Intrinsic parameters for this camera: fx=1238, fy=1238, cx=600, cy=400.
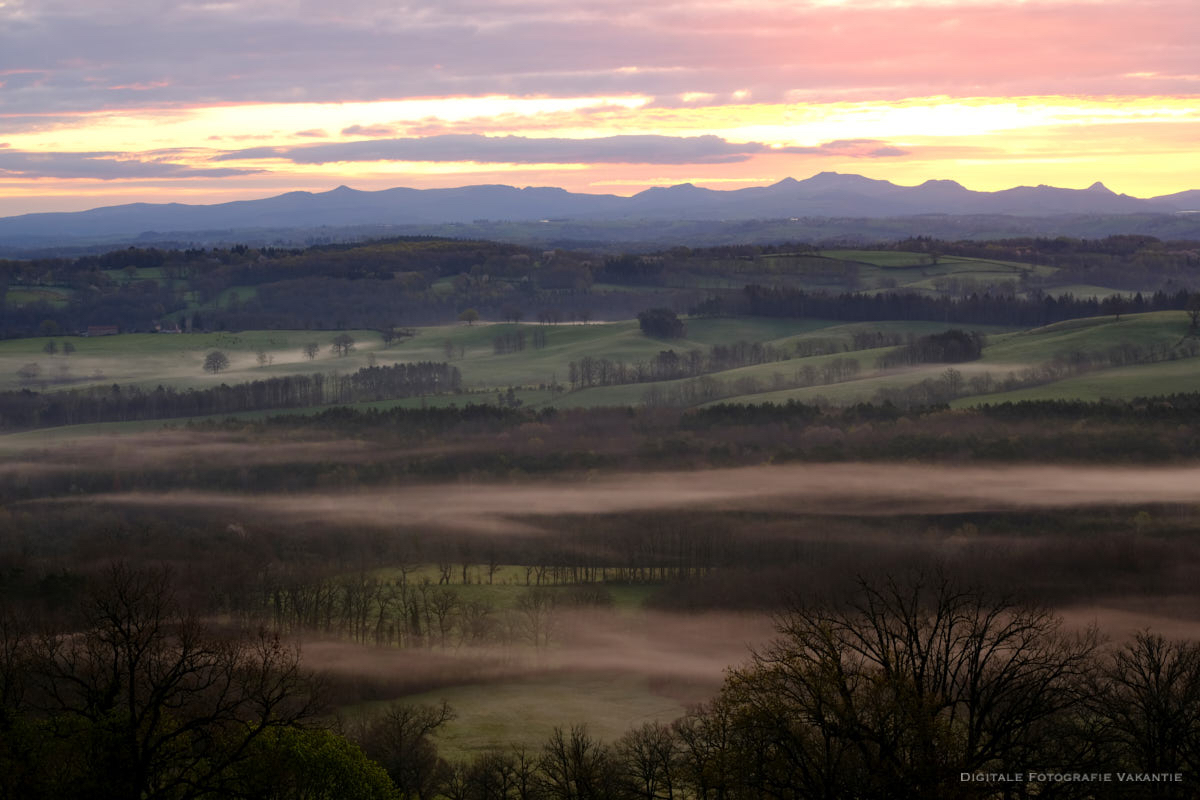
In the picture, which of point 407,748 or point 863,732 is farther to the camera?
point 407,748

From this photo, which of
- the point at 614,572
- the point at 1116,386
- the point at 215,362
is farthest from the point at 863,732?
the point at 215,362

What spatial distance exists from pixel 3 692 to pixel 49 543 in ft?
225

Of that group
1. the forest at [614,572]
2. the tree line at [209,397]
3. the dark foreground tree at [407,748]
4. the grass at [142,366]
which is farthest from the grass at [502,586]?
the grass at [142,366]

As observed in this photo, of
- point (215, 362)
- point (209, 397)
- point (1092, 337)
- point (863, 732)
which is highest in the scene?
point (1092, 337)

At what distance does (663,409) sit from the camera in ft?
479

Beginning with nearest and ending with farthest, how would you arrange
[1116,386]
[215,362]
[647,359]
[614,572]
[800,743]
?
[800,743] → [614,572] → [1116,386] → [647,359] → [215,362]

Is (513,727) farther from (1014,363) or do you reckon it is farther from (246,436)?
(1014,363)

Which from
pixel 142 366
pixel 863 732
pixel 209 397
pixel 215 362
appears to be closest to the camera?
pixel 863 732

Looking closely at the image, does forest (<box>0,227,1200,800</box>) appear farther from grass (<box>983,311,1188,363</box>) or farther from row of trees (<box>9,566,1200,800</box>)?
grass (<box>983,311,1188,363</box>)

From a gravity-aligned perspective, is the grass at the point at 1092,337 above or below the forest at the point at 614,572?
above

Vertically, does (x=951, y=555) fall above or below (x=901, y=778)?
below

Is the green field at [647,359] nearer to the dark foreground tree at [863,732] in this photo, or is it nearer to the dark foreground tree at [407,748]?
the dark foreground tree at [407,748]

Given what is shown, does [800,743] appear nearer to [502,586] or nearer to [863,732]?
[863,732]

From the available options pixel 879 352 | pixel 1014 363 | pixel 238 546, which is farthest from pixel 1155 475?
pixel 238 546
